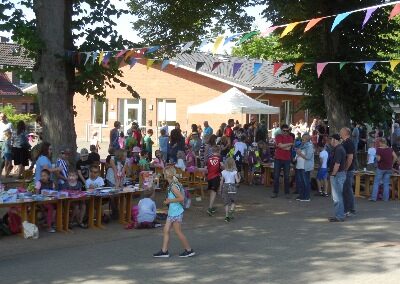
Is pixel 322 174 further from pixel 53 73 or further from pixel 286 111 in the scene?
pixel 286 111

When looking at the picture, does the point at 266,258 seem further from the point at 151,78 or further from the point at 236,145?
the point at 151,78

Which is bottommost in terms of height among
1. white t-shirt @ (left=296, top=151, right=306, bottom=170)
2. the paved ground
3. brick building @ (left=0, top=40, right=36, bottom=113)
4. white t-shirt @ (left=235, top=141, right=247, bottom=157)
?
the paved ground

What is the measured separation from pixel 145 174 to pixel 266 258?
5040 mm

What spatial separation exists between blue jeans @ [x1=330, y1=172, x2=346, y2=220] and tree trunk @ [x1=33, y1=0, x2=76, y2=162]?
231 inches

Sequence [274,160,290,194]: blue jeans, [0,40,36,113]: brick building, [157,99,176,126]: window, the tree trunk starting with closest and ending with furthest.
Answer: the tree trunk < [274,160,290,194]: blue jeans < [0,40,36,113]: brick building < [157,99,176,126]: window

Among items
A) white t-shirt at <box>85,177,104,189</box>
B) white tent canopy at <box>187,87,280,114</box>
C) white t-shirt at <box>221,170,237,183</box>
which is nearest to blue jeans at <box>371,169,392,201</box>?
white t-shirt at <box>221,170,237,183</box>

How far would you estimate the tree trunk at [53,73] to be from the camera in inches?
532

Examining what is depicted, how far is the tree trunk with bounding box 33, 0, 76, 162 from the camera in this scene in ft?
44.3

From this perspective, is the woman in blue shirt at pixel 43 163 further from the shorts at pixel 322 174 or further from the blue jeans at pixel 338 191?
the shorts at pixel 322 174

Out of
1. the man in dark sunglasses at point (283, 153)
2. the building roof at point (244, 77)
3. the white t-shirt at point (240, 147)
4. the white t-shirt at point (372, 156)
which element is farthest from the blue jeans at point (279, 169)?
the building roof at point (244, 77)

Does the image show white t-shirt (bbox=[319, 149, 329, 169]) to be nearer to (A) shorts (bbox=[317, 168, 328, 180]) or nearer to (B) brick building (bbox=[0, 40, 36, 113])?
(A) shorts (bbox=[317, 168, 328, 180])

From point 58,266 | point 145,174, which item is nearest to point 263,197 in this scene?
point 145,174

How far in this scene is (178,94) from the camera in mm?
35406

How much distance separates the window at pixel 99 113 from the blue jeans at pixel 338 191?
27.0m
